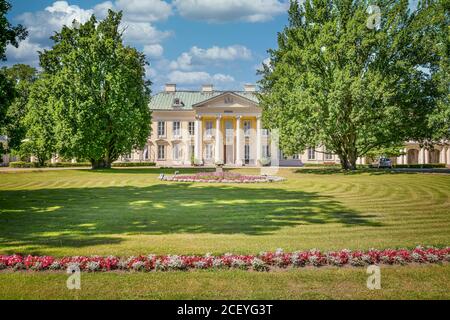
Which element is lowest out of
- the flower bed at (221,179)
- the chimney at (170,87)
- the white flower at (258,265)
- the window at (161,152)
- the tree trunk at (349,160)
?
the white flower at (258,265)

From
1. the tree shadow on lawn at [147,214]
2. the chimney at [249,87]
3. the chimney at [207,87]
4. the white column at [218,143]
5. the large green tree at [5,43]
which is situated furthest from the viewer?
the chimney at [249,87]

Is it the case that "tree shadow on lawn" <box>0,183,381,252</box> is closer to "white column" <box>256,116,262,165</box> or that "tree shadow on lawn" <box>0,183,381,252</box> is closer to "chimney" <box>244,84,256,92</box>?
"white column" <box>256,116,262,165</box>

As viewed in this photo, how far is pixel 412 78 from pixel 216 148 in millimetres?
32538

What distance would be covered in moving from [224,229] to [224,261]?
3.85 meters

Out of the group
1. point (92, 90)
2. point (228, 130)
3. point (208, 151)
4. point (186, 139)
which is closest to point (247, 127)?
point (228, 130)

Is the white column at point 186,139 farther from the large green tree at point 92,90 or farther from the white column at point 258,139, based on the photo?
the large green tree at point 92,90

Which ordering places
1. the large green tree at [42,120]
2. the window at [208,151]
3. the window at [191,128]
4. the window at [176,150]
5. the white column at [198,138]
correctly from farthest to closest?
the window at [191,128] → the window at [176,150] → the window at [208,151] → the white column at [198,138] → the large green tree at [42,120]

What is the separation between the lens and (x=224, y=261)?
8.35 meters

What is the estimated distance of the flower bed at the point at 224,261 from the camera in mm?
8172

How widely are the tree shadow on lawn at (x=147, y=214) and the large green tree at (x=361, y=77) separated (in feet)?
49.7

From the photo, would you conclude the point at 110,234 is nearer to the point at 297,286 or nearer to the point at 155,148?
the point at 297,286

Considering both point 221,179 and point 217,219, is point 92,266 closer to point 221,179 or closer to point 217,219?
point 217,219

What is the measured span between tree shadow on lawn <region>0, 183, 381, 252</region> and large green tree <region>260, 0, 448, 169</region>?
15.2 meters

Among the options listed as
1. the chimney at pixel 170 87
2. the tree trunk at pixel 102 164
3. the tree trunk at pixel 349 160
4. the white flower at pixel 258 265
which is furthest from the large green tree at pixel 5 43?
the chimney at pixel 170 87
